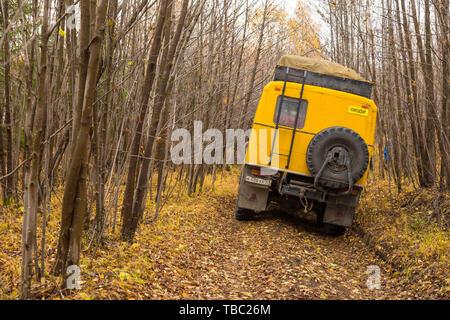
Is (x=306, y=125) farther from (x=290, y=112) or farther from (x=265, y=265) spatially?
(x=265, y=265)

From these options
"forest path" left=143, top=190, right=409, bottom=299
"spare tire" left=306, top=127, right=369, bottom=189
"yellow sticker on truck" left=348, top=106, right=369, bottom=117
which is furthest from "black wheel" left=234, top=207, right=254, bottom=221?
"yellow sticker on truck" left=348, top=106, right=369, bottom=117

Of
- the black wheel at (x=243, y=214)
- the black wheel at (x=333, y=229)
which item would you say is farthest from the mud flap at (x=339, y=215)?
the black wheel at (x=243, y=214)

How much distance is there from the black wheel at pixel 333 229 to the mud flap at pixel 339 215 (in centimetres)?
30

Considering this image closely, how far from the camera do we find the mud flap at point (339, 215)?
339 inches

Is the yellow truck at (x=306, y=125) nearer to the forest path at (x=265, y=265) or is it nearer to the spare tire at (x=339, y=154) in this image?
the spare tire at (x=339, y=154)

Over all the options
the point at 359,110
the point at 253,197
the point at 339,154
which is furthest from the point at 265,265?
the point at 359,110

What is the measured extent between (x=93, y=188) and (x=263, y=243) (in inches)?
131

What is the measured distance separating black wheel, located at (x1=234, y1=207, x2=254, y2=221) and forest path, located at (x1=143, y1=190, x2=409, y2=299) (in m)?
0.13

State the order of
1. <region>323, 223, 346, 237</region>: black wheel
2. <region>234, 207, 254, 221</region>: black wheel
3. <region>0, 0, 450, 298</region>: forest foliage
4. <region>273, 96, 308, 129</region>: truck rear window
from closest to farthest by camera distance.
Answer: <region>0, 0, 450, 298</region>: forest foliage → <region>273, 96, 308, 129</region>: truck rear window → <region>323, 223, 346, 237</region>: black wheel → <region>234, 207, 254, 221</region>: black wheel

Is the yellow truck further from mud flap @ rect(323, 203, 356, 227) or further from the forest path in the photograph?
the forest path

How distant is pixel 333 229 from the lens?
9.00 meters

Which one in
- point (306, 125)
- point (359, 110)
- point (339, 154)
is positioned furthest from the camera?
point (306, 125)

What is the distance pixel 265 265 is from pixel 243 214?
10.7 feet

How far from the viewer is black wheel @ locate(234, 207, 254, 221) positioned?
9375mm
